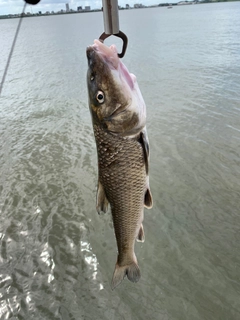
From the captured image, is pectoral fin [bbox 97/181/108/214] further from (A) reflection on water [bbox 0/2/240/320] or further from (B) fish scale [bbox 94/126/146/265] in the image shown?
(A) reflection on water [bbox 0/2/240/320]

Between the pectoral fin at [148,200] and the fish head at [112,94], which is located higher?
the fish head at [112,94]

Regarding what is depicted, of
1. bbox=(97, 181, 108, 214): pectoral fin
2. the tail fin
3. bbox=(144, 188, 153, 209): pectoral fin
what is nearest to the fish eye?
bbox=(97, 181, 108, 214): pectoral fin

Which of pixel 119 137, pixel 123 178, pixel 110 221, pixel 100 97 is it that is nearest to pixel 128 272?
pixel 123 178

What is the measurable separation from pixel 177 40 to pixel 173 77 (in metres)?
12.4

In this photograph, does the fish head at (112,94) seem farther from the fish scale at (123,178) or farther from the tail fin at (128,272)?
the tail fin at (128,272)

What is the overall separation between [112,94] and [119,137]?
30 cm

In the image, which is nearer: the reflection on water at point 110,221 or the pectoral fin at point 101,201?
the pectoral fin at point 101,201

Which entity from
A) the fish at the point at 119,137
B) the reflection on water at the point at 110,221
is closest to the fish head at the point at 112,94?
the fish at the point at 119,137

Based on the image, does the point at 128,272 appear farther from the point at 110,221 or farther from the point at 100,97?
the point at 110,221

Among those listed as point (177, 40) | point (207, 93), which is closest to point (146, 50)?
point (177, 40)

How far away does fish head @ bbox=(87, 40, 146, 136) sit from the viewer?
1727mm

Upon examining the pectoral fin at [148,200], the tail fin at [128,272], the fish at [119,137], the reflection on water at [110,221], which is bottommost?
the reflection on water at [110,221]

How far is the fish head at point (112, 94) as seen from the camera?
5.67 feet

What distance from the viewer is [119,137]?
193 cm
